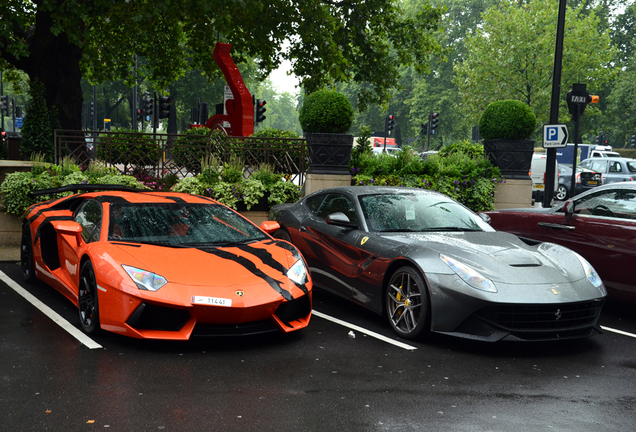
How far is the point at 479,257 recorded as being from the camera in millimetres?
5789

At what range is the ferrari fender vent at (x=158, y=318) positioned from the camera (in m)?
5.03

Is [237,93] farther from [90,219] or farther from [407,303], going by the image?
[407,303]

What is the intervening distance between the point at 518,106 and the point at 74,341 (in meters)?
10.6

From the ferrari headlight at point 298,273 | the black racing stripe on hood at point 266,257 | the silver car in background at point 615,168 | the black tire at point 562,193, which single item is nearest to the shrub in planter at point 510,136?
the ferrari headlight at point 298,273

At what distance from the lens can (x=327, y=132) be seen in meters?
12.4

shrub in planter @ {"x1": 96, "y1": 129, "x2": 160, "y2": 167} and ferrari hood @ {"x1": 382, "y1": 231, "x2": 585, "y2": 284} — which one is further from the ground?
shrub in planter @ {"x1": 96, "y1": 129, "x2": 160, "y2": 167}

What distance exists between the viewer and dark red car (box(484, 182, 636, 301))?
7051mm

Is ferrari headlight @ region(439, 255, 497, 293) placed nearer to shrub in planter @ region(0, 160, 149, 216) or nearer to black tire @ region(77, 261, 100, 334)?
black tire @ region(77, 261, 100, 334)

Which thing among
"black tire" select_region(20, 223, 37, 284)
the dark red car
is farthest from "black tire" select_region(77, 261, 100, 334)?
the dark red car

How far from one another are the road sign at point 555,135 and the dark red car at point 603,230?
4.51 meters

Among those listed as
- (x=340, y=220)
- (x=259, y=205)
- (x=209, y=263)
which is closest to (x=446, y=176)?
(x=259, y=205)

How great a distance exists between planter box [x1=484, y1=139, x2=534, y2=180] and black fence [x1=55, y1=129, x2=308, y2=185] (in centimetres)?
394

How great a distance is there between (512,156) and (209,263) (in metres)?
9.49

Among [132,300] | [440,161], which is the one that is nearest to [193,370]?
[132,300]
